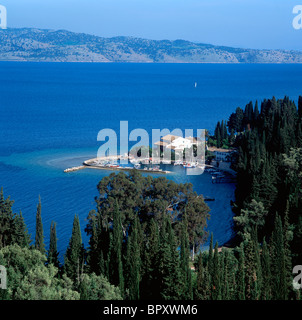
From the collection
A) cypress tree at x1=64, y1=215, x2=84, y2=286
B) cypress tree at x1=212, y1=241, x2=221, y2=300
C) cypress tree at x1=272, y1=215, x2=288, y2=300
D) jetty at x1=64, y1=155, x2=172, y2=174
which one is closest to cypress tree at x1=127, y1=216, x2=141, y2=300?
cypress tree at x1=64, y1=215, x2=84, y2=286

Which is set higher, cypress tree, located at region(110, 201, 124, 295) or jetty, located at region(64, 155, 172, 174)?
cypress tree, located at region(110, 201, 124, 295)

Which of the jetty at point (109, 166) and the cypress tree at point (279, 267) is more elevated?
the cypress tree at point (279, 267)

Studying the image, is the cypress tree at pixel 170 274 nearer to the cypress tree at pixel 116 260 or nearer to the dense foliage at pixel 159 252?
the dense foliage at pixel 159 252

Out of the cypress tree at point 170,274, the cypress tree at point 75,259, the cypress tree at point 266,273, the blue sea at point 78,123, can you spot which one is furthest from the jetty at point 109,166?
the cypress tree at point 170,274

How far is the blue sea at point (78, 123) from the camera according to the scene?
154ft

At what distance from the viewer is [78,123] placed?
91812 millimetres

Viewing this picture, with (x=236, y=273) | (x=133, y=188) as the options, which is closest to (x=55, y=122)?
(x=133, y=188)

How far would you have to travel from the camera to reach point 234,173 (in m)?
59.4

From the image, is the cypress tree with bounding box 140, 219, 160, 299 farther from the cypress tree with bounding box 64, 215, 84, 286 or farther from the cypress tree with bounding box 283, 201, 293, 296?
the cypress tree with bounding box 283, 201, 293, 296

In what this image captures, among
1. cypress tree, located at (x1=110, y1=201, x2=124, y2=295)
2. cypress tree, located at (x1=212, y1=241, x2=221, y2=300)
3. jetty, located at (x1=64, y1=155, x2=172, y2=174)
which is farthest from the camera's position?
jetty, located at (x1=64, y1=155, x2=172, y2=174)

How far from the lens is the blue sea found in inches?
1850

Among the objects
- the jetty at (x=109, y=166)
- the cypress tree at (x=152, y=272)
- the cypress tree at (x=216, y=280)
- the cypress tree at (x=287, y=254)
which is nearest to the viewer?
the cypress tree at (x=216, y=280)

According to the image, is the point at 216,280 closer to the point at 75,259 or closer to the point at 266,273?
the point at 266,273
